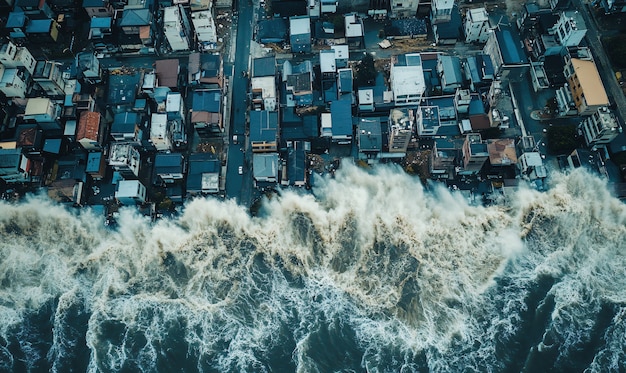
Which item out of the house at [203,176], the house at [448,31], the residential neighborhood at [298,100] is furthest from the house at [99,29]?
the house at [448,31]

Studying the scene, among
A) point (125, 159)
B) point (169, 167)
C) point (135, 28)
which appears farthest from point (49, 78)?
point (169, 167)

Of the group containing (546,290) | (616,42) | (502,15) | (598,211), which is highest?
(502,15)

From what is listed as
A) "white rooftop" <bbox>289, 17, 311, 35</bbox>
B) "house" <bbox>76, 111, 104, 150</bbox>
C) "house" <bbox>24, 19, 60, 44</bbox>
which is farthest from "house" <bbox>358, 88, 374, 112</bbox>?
"house" <bbox>24, 19, 60, 44</bbox>

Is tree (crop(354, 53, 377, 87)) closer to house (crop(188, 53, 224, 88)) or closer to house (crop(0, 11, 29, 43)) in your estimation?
house (crop(188, 53, 224, 88))

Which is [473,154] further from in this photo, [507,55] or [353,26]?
[353,26]

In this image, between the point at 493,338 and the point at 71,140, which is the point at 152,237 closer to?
the point at 71,140

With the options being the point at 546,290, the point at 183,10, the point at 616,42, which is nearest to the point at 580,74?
the point at 616,42
